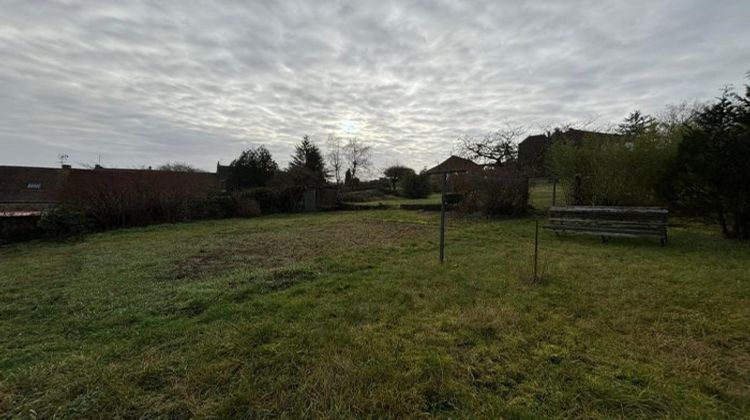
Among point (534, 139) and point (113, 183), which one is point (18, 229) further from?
point (534, 139)

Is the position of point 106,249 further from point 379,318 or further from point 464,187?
point 464,187

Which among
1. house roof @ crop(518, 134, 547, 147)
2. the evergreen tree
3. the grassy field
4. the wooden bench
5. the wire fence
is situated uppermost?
house roof @ crop(518, 134, 547, 147)

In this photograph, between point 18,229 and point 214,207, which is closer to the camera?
point 18,229

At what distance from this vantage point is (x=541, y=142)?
15.9 metres

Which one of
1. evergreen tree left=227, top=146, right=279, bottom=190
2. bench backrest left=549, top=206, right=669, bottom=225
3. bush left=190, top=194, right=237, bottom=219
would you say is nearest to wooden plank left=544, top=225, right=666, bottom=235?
bench backrest left=549, top=206, right=669, bottom=225

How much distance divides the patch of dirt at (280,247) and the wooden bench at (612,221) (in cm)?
341

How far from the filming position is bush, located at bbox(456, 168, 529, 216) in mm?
11555

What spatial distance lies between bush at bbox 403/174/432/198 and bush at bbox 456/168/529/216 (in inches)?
590

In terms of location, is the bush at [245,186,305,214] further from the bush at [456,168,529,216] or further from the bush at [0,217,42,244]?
the bush at [456,168,529,216]

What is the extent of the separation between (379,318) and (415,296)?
0.74 meters

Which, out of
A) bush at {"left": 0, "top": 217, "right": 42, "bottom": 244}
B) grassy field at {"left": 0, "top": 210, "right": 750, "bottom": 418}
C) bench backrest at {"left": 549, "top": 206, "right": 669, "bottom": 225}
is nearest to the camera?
grassy field at {"left": 0, "top": 210, "right": 750, "bottom": 418}

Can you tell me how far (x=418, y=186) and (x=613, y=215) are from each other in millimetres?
20173

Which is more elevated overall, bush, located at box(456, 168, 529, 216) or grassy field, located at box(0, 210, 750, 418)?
bush, located at box(456, 168, 529, 216)

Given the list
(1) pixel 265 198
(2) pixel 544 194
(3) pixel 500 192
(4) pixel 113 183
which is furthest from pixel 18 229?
(2) pixel 544 194
